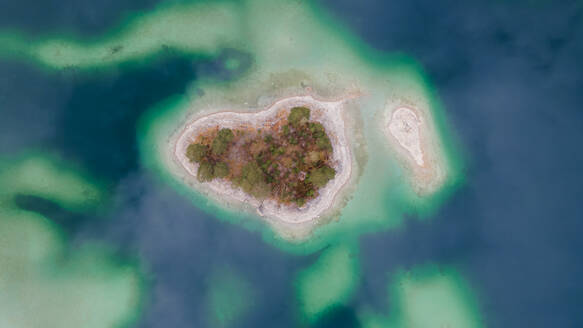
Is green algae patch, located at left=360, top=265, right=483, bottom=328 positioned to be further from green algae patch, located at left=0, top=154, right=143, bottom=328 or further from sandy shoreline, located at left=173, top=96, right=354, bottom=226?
green algae patch, located at left=0, top=154, right=143, bottom=328

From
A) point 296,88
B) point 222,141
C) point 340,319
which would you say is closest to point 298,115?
point 296,88

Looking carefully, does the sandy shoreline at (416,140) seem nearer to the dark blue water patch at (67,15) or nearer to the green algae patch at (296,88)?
the green algae patch at (296,88)

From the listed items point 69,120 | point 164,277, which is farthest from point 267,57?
point 164,277

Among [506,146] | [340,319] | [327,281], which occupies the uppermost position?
[327,281]

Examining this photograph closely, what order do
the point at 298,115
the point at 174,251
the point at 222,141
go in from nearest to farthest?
the point at 222,141 < the point at 298,115 < the point at 174,251

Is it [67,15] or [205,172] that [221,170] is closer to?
[205,172]

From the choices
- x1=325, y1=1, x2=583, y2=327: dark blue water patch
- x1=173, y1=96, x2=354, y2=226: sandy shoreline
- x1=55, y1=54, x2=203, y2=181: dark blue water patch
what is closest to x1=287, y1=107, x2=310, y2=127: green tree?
x1=173, y1=96, x2=354, y2=226: sandy shoreline
